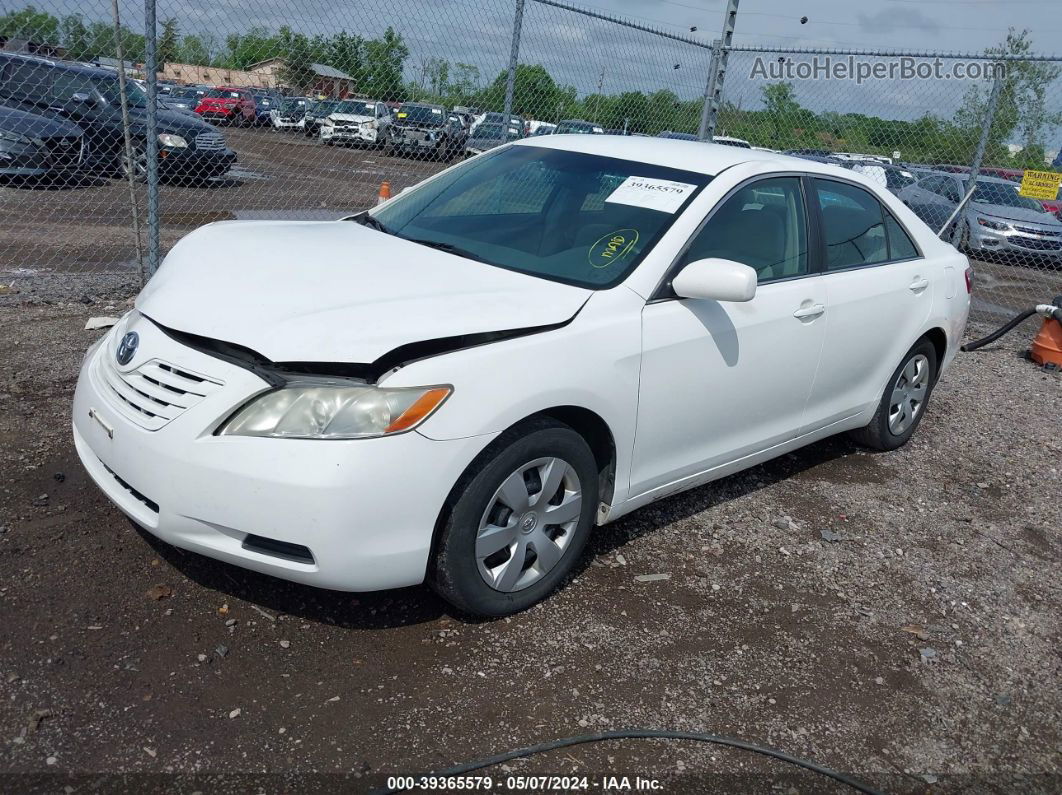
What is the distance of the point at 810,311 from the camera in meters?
4.15

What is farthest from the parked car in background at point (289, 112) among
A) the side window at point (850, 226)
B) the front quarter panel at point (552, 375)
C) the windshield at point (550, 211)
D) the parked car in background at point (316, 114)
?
the front quarter panel at point (552, 375)

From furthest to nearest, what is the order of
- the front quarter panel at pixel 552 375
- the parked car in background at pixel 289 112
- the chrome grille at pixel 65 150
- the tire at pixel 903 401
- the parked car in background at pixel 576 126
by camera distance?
the chrome grille at pixel 65 150 < the parked car in background at pixel 289 112 < the parked car in background at pixel 576 126 < the tire at pixel 903 401 < the front quarter panel at pixel 552 375

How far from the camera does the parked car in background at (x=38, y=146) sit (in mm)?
10430

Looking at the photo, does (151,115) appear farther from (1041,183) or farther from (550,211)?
(1041,183)

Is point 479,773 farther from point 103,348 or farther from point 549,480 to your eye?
point 103,348

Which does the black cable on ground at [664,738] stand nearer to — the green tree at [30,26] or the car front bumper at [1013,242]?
the green tree at [30,26]

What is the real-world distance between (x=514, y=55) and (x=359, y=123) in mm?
4294

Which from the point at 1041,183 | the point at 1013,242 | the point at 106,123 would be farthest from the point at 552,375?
the point at 1013,242

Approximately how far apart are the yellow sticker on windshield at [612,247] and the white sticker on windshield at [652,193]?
0.19 metres

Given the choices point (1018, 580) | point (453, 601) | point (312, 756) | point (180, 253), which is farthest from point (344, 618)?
point (1018, 580)

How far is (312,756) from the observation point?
259 cm

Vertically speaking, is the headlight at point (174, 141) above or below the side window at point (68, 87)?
below

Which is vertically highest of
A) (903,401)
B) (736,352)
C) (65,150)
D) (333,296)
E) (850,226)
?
(850,226)

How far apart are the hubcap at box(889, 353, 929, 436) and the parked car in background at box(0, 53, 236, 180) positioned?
9.39 metres
